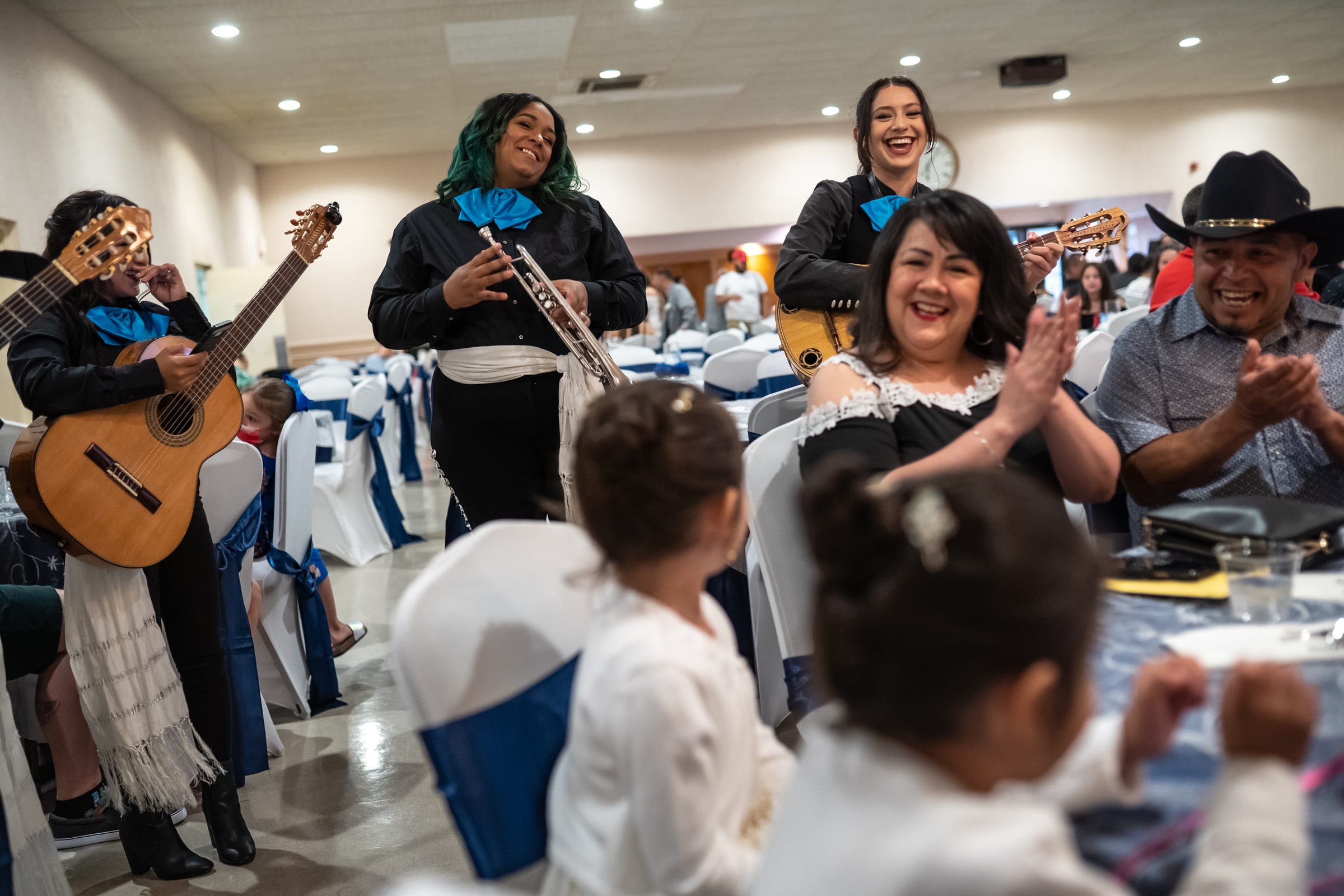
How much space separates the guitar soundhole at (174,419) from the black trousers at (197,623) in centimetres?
16

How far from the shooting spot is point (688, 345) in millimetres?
9602

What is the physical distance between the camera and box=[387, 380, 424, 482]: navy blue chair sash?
8.24 metres

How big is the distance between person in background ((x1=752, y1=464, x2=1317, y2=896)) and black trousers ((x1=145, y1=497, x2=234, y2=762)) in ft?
6.44

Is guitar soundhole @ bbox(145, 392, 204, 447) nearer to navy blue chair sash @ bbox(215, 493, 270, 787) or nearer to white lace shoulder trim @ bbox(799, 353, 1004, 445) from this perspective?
navy blue chair sash @ bbox(215, 493, 270, 787)

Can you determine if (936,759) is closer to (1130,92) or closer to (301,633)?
(301,633)

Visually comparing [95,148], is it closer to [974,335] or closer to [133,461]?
[133,461]

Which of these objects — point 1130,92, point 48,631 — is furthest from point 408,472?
point 1130,92

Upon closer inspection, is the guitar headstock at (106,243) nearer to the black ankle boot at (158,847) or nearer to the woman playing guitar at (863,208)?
the black ankle boot at (158,847)

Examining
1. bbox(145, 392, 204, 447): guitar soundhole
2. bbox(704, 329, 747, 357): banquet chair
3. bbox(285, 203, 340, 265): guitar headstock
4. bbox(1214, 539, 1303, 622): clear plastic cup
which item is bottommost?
bbox(1214, 539, 1303, 622): clear plastic cup

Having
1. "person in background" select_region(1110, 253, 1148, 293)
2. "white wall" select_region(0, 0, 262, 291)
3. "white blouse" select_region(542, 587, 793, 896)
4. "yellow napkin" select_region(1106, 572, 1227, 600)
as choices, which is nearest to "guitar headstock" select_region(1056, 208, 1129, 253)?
"yellow napkin" select_region(1106, 572, 1227, 600)

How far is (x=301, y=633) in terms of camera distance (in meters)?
3.44

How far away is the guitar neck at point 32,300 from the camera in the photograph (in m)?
1.78

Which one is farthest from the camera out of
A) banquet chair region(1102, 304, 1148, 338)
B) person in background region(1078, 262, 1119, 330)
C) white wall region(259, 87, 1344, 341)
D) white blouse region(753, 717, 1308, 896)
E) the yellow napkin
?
white wall region(259, 87, 1344, 341)

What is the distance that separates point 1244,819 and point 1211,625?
518 mm
